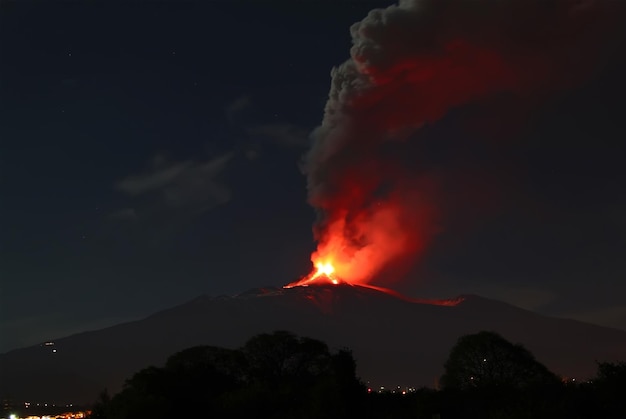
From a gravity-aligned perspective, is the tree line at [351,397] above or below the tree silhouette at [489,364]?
below

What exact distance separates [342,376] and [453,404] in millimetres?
16968

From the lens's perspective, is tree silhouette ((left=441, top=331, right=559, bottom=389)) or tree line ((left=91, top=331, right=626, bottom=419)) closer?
tree line ((left=91, top=331, right=626, bottom=419))

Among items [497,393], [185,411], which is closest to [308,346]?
[497,393]

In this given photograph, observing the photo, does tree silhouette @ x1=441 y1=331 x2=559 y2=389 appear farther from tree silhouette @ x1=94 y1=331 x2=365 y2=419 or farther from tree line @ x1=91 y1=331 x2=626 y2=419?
tree silhouette @ x1=94 y1=331 x2=365 y2=419

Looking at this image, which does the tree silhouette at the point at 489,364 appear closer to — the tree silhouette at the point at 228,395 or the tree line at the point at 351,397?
the tree line at the point at 351,397

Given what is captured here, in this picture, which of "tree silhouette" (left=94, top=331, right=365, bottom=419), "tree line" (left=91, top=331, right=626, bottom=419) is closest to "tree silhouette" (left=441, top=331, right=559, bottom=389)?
"tree line" (left=91, top=331, right=626, bottom=419)

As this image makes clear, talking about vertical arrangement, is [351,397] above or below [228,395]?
below

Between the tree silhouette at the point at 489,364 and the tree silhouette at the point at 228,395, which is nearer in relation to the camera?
the tree silhouette at the point at 228,395

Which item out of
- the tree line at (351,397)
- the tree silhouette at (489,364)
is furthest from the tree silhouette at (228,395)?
the tree silhouette at (489,364)

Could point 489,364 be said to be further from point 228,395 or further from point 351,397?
point 351,397

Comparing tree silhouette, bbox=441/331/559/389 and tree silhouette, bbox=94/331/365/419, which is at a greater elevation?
tree silhouette, bbox=441/331/559/389

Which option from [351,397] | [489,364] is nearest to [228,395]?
[351,397]

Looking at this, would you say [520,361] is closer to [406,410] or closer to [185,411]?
[406,410]

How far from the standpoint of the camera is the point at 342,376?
1489 inches
